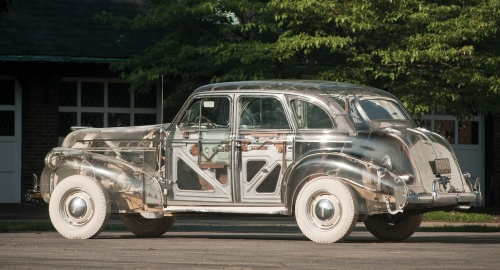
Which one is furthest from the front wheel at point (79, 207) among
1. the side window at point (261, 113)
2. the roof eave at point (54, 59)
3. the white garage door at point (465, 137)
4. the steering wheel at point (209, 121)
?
the white garage door at point (465, 137)

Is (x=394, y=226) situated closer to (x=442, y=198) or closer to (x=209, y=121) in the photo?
(x=442, y=198)

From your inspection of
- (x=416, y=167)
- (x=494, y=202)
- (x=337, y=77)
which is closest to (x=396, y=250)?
(x=416, y=167)

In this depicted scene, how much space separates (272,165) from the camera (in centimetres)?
1255

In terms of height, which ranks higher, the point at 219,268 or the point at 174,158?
the point at 174,158

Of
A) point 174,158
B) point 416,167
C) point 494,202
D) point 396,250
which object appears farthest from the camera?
point 494,202

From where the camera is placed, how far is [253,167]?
499 inches

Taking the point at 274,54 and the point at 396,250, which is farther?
the point at 274,54

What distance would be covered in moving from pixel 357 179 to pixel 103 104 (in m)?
13.5

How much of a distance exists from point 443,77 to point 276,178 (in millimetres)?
8459

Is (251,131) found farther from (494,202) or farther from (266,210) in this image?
(494,202)

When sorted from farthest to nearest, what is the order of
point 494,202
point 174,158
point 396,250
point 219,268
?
point 494,202 → point 174,158 → point 396,250 → point 219,268

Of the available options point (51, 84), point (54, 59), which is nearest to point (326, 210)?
point (54, 59)

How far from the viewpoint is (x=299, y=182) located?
40.5 feet

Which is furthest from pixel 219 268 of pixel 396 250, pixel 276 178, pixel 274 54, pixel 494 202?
pixel 494 202
